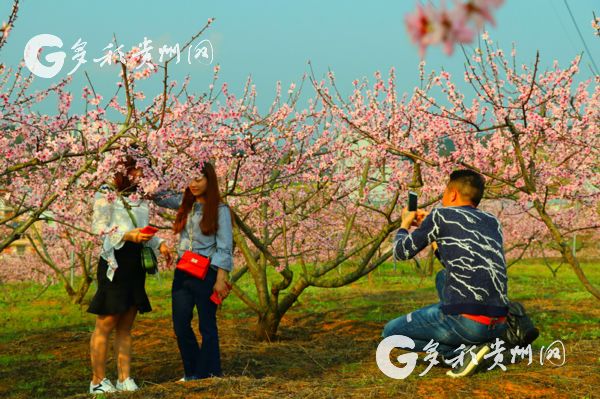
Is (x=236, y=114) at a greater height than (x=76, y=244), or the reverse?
(x=236, y=114)

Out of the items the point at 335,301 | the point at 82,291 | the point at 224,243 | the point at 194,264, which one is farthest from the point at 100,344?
the point at 335,301

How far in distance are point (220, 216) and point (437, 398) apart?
2.32 m

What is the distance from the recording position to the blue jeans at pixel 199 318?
563 cm

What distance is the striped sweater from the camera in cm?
452

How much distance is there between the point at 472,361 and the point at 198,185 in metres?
2.60

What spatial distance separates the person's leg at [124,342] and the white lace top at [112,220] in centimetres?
41

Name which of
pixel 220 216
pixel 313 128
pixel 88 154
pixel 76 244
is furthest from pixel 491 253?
pixel 76 244

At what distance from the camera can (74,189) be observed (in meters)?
5.71

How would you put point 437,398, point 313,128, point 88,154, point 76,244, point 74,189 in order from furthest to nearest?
point 76,244 < point 313,128 < point 74,189 < point 88,154 < point 437,398

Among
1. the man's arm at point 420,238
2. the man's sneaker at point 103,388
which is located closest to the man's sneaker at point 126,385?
the man's sneaker at point 103,388

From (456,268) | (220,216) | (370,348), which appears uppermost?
(220,216)

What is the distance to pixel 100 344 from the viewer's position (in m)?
5.52

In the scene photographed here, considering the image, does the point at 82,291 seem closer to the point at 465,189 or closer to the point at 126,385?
the point at 126,385

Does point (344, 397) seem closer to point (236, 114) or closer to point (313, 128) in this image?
point (236, 114)
